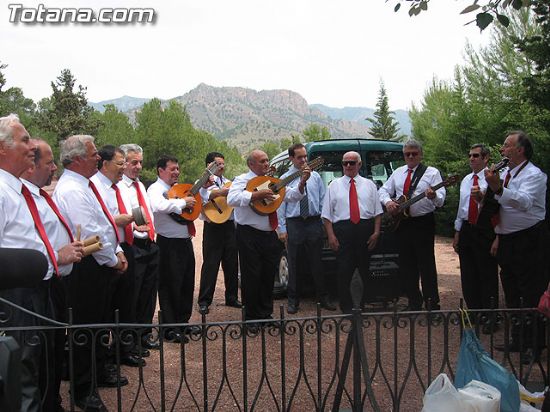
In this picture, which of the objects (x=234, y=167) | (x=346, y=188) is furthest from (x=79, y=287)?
(x=234, y=167)

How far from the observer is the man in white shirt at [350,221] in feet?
22.5

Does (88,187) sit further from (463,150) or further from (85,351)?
(463,150)

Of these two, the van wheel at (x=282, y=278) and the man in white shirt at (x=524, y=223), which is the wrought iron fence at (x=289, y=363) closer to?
the man in white shirt at (x=524, y=223)

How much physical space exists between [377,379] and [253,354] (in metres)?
1.43

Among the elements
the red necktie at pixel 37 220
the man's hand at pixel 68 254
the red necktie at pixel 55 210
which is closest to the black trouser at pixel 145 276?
the red necktie at pixel 55 210

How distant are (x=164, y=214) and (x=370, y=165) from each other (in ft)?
10.5

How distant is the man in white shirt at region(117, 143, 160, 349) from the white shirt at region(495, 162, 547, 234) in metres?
3.60

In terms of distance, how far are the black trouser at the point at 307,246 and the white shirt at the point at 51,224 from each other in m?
3.81

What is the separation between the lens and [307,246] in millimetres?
7562

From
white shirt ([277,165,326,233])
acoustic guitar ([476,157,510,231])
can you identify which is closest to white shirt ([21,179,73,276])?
white shirt ([277,165,326,233])

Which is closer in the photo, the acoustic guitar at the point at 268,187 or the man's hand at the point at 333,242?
the acoustic guitar at the point at 268,187

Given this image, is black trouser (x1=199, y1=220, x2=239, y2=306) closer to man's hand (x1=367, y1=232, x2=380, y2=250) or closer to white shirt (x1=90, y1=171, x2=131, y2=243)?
man's hand (x1=367, y1=232, x2=380, y2=250)

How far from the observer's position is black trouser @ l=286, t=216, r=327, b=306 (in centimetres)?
747

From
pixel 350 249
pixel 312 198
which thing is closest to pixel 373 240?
pixel 350 249
